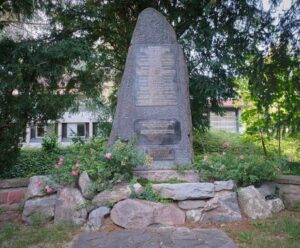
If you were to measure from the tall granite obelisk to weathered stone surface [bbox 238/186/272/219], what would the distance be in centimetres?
98

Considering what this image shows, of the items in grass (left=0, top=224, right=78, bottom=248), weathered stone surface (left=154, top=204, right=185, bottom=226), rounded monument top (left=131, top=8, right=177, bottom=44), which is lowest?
grass (left=0, top=224, right=78, bottom=248)

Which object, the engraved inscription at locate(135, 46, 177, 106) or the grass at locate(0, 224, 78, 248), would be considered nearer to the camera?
the grass at locate(0, 224, 78, 248)

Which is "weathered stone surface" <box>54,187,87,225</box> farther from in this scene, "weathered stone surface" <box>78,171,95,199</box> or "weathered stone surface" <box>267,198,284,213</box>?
"weathered stone surface" <box>267,198,284,213</box>

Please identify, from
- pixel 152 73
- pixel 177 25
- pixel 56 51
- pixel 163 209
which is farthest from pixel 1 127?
pixel 177 25

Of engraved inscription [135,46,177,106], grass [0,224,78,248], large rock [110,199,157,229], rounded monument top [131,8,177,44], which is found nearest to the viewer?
grass [0,224,78,248]

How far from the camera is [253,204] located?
4266 mm

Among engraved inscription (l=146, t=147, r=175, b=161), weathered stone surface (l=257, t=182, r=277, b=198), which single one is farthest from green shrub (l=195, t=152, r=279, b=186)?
engraved inscription (l=146, t=147, r=175, b=161)

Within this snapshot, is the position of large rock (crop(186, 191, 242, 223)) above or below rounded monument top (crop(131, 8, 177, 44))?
below

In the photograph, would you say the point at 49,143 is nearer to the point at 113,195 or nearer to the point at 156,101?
the point at 156,101

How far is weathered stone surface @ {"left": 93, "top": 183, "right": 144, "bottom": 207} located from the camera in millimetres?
4082

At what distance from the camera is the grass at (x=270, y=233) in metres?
3.39

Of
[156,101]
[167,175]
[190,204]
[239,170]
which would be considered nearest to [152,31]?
[156,101]

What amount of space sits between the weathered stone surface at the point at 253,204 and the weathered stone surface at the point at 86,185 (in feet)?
6.14

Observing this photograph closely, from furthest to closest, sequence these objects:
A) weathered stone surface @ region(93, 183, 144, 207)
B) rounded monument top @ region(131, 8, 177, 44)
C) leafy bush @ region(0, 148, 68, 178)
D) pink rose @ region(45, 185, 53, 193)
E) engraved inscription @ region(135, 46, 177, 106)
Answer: leafy bush @ region(0, 148, 68, 178) < rounded monument top @ region(131, 8, 177, 44) < engraved inscription @ region(135, 46, 177, 106) < pink rose @ region(45, 185, 53, 193) < weathered stone surface @ region(93, 183, 144, 207)
